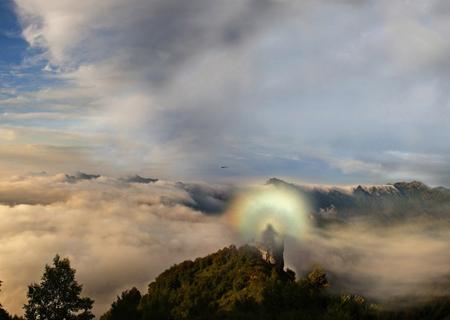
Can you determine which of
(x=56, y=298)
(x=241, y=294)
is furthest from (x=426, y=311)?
(x=56, y=298)

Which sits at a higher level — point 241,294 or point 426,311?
point 241,294

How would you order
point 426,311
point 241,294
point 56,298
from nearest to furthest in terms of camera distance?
point 56,298 → point 241,294 → point 426,311

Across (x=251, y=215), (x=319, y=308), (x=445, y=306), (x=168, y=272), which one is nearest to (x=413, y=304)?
(x=445, y=306)

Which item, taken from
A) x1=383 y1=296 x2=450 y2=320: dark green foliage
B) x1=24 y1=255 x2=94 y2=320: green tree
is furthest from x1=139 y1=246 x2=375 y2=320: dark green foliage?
x1=383 y1=296 x2=450 y2=320: dark green foliage

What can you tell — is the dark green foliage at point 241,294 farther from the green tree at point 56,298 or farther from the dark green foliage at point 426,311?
the dark green foliage at point 426,311

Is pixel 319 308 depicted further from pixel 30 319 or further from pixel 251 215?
pixel 251 215

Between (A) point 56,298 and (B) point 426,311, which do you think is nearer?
(A) point 56,298

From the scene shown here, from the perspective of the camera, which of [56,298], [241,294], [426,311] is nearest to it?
[56,298]

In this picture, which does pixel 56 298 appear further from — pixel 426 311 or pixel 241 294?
pixel 426 311

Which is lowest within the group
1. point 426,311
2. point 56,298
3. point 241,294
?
point 426,311
